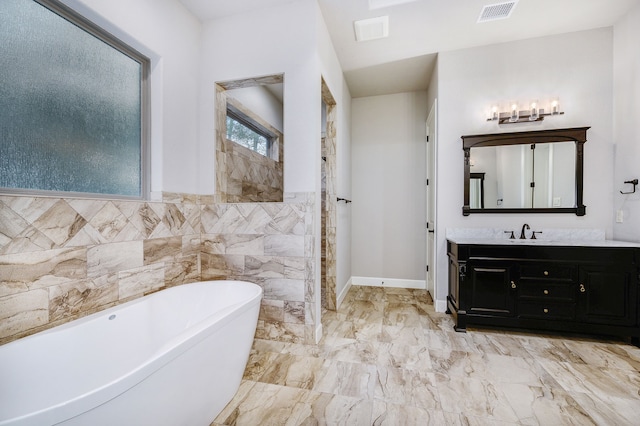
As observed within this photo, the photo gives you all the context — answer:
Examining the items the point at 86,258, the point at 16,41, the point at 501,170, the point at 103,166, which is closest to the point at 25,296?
the point at 86,258

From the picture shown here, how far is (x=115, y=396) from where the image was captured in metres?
0.83

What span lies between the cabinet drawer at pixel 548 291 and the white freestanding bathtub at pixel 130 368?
7.57ft

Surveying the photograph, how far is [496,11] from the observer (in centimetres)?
236

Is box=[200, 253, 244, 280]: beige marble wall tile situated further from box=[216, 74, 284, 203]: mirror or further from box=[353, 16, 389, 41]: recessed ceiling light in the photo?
box=[353, 16, 389, 41]: recessed ceiling light

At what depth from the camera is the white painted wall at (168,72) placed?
6.12 ft

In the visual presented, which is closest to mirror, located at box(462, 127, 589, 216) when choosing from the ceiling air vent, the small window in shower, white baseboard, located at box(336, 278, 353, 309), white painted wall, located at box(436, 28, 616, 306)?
white painted wall, located at box(436, 28, 616, 306)

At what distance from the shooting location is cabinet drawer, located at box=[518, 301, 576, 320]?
2303 mm

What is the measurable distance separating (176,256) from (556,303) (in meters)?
3.26

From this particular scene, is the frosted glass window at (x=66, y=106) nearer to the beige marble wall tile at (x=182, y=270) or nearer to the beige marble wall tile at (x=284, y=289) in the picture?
the beige marble wall tile at (x=182, y=270)

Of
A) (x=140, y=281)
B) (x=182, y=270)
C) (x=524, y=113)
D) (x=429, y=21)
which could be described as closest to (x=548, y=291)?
(x=524, y=113)

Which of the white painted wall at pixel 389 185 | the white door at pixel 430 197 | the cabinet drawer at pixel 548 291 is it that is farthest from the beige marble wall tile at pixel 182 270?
the cabinet drawer at pixel 548 291

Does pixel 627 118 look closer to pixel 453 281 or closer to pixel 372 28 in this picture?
pixel 453 281

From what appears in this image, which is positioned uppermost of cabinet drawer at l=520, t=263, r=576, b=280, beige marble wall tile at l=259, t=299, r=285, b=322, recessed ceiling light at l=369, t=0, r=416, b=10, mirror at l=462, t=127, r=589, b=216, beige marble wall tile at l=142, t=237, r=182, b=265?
recessed ceiling light at l=369, t=0, r=416, b=10

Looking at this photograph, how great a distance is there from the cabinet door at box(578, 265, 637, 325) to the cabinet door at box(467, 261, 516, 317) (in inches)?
21.1
